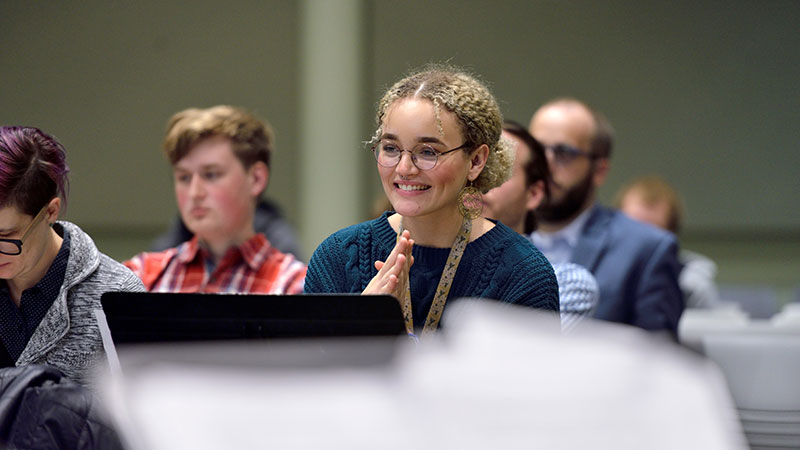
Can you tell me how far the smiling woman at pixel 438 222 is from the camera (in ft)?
5.24

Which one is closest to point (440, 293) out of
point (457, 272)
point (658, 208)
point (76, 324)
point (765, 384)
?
point (457, 272)

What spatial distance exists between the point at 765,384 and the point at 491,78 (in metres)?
3.90

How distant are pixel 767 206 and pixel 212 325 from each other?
18.1 ft

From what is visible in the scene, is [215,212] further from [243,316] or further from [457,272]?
[243,316]

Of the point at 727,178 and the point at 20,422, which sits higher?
the point at 20,422

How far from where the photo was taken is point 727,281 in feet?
20.0

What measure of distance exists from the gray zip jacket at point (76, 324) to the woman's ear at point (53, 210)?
0.06 metres

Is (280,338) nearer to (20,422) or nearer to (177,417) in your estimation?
(20,422)

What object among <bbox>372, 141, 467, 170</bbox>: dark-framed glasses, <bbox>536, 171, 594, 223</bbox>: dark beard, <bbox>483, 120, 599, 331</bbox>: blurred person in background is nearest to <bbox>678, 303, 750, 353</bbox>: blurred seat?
<bbox>483, 120, 599, 331</bbox>: blurred person in background

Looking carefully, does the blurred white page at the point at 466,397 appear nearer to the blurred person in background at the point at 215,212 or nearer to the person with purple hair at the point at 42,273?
the person with purple hair at the point at 42,273

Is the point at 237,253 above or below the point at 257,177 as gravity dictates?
below

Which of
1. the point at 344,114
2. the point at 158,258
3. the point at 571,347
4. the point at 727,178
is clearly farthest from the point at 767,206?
the point at 571,347

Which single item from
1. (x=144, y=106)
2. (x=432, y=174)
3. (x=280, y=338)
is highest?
(x=432, y=174)

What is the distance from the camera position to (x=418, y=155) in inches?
63.4
